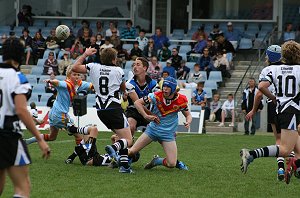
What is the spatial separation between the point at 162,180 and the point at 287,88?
224 cm

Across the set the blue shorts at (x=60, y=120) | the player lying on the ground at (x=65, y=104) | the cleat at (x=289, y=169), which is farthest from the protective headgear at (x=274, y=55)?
the blue shorts at (x=60, y=120)

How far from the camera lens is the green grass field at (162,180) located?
1131 cm

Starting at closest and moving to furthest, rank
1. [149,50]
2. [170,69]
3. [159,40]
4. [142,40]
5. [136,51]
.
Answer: [170,69] < [136,51] < [149,50] < [159,40] < [142,40]

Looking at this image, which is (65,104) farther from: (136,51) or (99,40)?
(99,40)

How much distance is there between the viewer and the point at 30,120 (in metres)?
8.30

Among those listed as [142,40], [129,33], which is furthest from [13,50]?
[129,33]

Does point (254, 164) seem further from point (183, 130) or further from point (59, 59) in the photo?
point (59, 59)

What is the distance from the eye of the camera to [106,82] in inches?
536

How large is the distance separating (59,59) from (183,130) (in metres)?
7.21

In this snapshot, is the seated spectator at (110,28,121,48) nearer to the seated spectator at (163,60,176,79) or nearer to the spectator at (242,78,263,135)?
the seated spectator at (163,60,176,79)

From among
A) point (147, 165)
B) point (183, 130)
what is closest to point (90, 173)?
point (147, 165)

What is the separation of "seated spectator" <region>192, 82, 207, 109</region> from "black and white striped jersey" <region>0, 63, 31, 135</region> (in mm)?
20511

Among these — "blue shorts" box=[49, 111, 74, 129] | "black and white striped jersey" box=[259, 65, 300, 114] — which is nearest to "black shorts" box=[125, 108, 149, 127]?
"blue shorts" box=[49, 111, 74, 129]

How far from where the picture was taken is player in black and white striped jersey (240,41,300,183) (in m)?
11.7
